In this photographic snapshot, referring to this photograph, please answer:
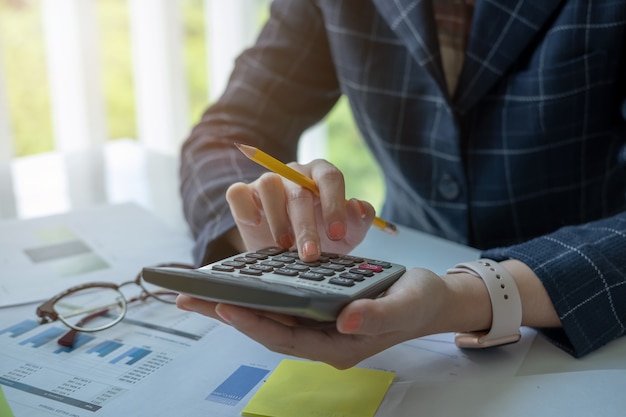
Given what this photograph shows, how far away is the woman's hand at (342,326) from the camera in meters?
0.46

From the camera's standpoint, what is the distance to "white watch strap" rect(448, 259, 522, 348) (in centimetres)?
57

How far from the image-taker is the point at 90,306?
666mm

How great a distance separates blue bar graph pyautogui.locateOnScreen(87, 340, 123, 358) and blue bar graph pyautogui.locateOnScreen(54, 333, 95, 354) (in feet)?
0.04

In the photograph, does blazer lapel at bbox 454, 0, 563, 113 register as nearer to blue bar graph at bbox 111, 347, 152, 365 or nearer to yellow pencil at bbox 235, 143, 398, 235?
yellow pencil at bbox 235, 143, 398, 235

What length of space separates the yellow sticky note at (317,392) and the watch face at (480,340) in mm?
71

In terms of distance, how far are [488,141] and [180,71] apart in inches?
45.5

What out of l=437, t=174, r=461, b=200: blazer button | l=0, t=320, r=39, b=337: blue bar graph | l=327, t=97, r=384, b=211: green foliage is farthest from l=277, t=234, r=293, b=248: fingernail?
l=327, t=97, r=384, b=211: green foliage

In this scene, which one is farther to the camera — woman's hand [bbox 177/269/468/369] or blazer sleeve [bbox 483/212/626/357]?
blazer sleeve [bbox 483/212/626/357]

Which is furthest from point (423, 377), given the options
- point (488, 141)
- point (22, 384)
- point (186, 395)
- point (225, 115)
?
point (225, 115)

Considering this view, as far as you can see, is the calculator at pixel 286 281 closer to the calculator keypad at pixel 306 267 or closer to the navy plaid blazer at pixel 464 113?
the calculator keypad at pixel 306 267

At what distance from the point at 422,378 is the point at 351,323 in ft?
0.36

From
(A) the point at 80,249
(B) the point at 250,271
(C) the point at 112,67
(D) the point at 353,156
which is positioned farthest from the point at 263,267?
(D) the point at 353,156

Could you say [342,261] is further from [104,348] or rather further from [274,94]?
[274,94]

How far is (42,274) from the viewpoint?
0.76 m
